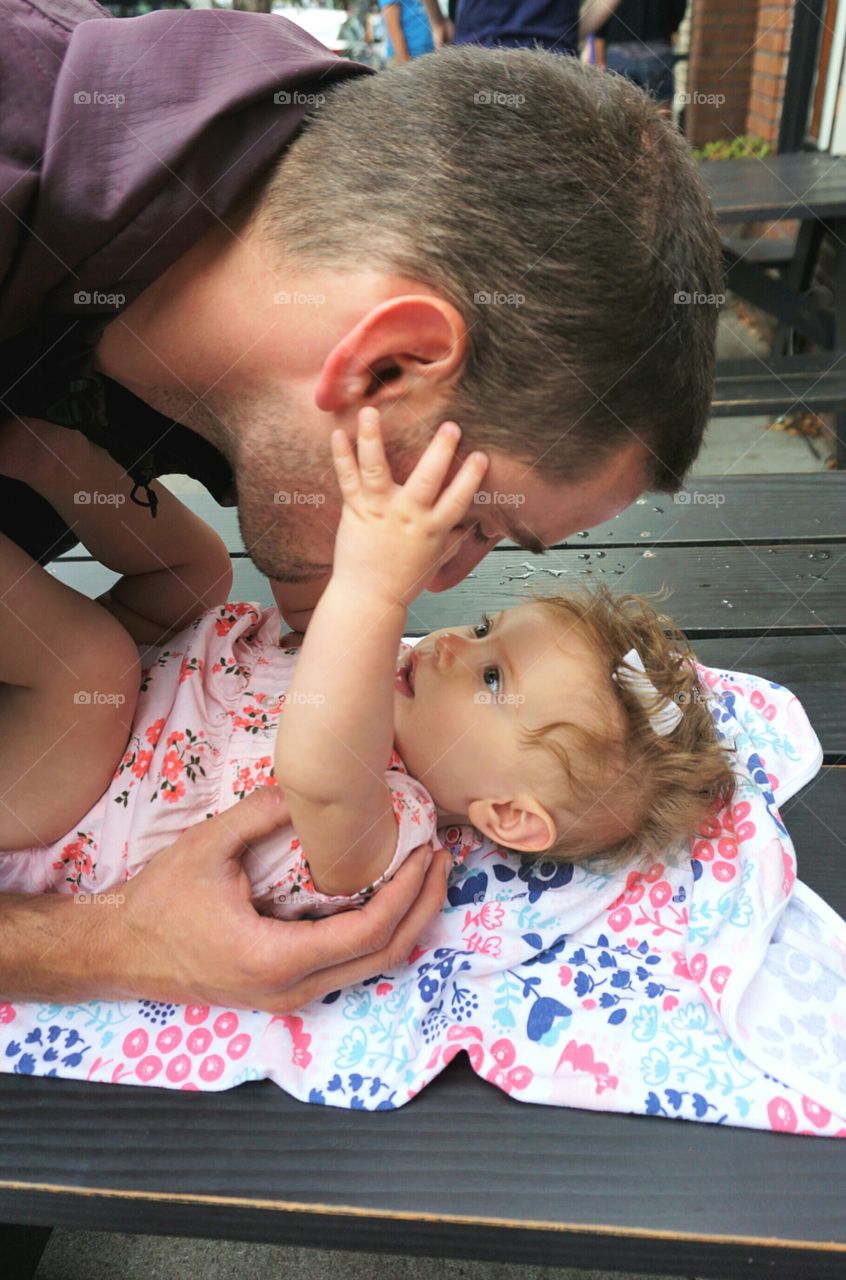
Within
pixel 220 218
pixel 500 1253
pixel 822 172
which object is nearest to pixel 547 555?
pixel 220 218

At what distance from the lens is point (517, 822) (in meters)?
1.42

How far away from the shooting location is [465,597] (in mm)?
1974

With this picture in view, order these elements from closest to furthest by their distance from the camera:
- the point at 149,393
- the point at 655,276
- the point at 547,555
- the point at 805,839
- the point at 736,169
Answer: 1. the point at 655,276
2. the point at 149,393
3. the point at 805,839
4. the point at 547,555
5. the point at 736,169

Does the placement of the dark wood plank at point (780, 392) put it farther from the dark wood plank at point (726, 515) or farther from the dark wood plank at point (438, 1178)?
the dark wood plank at point (438, 1178)

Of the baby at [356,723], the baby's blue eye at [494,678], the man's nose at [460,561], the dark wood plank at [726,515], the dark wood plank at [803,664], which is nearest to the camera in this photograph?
the baby at [356,723]

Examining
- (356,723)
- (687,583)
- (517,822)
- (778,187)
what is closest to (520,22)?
(778,187)

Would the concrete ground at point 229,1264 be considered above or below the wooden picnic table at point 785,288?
below

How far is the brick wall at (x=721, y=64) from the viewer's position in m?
6.59

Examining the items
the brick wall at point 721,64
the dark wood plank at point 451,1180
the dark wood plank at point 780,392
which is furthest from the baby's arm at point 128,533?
the brick wall at point 721,64

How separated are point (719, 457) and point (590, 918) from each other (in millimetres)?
3258

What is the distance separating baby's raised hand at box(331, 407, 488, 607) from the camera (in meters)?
1.10

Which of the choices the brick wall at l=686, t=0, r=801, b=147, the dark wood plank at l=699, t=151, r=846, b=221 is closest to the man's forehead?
the dark wood plank at l=699, t=151, r=846, b=221

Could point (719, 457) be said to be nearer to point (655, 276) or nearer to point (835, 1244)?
point (655, 276)

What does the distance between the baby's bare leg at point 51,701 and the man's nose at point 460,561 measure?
0.46 metres
